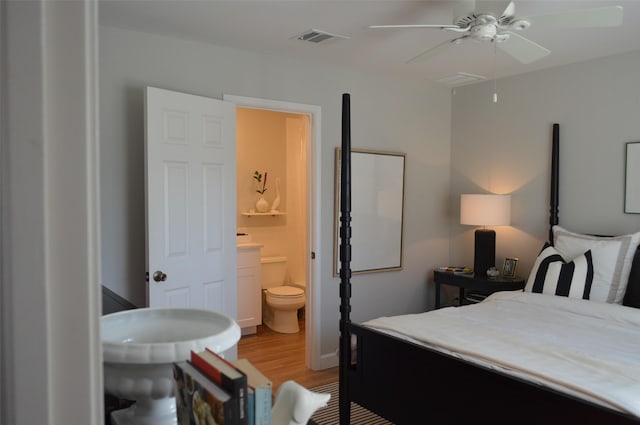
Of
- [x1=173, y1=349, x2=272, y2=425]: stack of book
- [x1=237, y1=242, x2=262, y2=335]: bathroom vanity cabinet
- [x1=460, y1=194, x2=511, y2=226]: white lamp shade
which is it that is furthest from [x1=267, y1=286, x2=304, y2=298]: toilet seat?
[x1=173, y1=349, x2=272, y2=425]: stack of book

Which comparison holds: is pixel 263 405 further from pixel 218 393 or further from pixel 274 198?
pixel 274 198

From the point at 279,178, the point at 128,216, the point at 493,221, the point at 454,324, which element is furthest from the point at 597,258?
the point at 279,178

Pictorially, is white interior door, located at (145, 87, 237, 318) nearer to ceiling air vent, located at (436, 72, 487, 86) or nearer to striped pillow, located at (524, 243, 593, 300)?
ceiling air vent, located at (436, 72, 487, 86)

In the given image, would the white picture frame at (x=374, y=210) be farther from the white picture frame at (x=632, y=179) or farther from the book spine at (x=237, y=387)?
the book spine at (x=237, y=387)

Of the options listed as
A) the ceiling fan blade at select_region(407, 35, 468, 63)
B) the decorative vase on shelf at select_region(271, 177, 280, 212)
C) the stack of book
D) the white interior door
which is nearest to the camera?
the stack of book

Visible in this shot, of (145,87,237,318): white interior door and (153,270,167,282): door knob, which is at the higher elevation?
(145,87,237,318): white interior door

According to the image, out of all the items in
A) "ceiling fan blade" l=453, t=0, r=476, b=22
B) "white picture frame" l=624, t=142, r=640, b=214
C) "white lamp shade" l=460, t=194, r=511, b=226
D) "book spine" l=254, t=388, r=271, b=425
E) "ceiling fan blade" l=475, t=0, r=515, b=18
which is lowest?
"book spine" l=254, t=388, r=271, b=425

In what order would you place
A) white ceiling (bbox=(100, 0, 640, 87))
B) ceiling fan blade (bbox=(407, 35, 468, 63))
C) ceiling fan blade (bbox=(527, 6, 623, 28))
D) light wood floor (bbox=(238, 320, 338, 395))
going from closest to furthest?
1. ceiling fan blade (bbox=(527, 6, 623, 28))
2. ceiling fan blade (bbox=(407, 35, 468, 63))
3. white ceiling (bbox=(100, 0, 640, 87))
4. light wood floor (bbox=(238, 320, 338, 395))

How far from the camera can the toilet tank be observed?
5305 mm

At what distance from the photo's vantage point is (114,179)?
304cm

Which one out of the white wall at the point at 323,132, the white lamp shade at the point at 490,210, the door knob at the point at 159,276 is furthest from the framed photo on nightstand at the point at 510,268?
the door knob at the point at 159,276

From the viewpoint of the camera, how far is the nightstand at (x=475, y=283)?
3.92m

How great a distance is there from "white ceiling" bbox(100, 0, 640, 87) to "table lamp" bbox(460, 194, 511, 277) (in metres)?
1.09

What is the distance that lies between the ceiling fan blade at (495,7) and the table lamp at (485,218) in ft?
6.59
